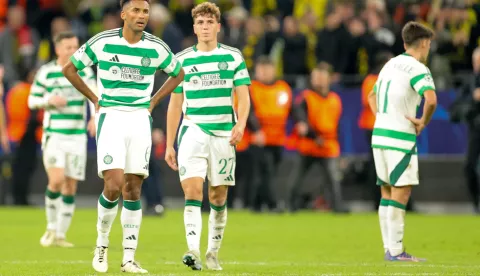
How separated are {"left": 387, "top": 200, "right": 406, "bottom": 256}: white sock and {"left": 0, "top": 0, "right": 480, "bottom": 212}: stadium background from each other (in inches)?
325

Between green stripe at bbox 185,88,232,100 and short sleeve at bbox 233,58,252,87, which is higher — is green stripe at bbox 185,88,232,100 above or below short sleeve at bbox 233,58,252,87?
below

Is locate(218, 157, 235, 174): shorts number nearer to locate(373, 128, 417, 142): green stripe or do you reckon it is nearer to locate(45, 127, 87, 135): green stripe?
locate(373, 128, 417, 142): green stripe

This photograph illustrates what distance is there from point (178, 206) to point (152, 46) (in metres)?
12.1

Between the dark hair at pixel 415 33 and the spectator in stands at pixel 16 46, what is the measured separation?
39.1 ft

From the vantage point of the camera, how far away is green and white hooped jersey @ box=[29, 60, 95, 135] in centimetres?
1449

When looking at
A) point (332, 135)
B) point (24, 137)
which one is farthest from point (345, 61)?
point (24, 137)

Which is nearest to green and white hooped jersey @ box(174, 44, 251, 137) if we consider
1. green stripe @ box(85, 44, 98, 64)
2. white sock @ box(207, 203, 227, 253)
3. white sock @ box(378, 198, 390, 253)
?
white sock @ box(207, 203, 227, 253)

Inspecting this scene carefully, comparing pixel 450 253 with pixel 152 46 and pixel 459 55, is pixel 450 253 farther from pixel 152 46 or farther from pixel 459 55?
pixel 459 55

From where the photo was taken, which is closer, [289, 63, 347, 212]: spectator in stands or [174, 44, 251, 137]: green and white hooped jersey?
[174, 44, 251, 137]: green and white hooped jersey

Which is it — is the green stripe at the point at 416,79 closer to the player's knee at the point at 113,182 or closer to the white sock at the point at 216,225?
the white sock at the point at 216,225

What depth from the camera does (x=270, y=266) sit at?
1149 cm

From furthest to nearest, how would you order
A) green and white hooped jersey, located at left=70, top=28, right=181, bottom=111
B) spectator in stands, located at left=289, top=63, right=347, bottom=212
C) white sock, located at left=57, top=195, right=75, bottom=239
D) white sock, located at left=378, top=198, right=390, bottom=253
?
spectator in stands, located at left=289, top=63, right=347, bottom=212
white sock, located at left=57, top=195, right=75, bottom=239
white sock, located at left=378, top=198, right=390, bottom=253
green and white hooped jersey, located at left=70, top=28, right=181, bottom=111

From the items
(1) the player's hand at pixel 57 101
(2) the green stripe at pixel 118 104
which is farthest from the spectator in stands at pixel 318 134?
(2) the green stripe at pixel 118 104

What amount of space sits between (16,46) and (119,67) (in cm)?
1419
